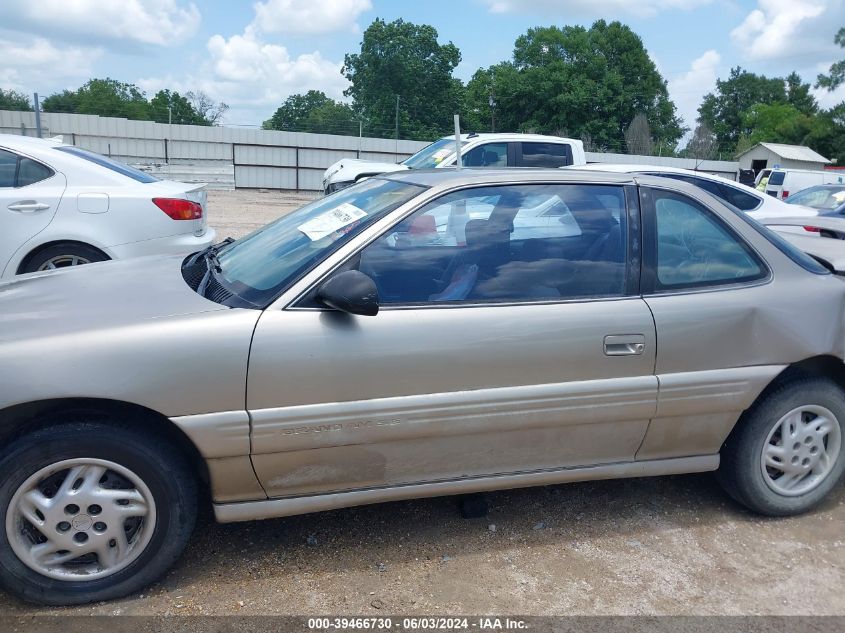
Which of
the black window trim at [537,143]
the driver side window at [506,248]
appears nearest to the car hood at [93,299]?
the driver side window at [506,248]

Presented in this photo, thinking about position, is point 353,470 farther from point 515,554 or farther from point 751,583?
point 751,583

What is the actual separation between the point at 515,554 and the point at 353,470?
833 mm

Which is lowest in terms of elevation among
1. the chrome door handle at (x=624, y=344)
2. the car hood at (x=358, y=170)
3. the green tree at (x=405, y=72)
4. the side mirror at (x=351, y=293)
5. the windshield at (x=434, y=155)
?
the chrome door handle at (x=624, y=344)

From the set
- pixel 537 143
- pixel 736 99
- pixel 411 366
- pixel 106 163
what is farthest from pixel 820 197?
pixel 736 99

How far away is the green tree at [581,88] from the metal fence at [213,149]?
104 feet

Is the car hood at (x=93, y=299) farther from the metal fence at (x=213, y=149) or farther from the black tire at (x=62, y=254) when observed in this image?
the metal fence at (x=213, y=149)

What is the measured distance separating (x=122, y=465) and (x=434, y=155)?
864 centimetres

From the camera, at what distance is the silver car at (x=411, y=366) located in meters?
2.48

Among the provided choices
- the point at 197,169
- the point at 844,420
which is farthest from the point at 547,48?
the point at 844,420

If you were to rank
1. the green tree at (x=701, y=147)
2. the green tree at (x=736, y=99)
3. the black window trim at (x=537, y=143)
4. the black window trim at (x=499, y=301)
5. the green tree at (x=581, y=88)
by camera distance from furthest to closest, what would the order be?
the green tree at (x=736, y=99) → the green tree at (x=581, y=88) → the green tree at (x=701, y=147) → the black window trim at (x=537, y=143) → the black window trim at (x=499, y=301)

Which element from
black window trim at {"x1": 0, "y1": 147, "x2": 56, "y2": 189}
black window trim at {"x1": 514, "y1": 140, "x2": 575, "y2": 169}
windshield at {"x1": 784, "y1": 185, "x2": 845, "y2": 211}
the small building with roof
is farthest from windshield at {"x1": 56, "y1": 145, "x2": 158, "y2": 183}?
the small building with roof

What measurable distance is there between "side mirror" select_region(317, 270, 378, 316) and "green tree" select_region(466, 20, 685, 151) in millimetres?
49974

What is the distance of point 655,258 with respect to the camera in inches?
122

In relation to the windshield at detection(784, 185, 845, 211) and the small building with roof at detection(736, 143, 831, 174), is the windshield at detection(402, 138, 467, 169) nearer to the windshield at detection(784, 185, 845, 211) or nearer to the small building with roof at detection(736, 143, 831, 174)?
the windshield at detection(784, 185, 845, 211)
